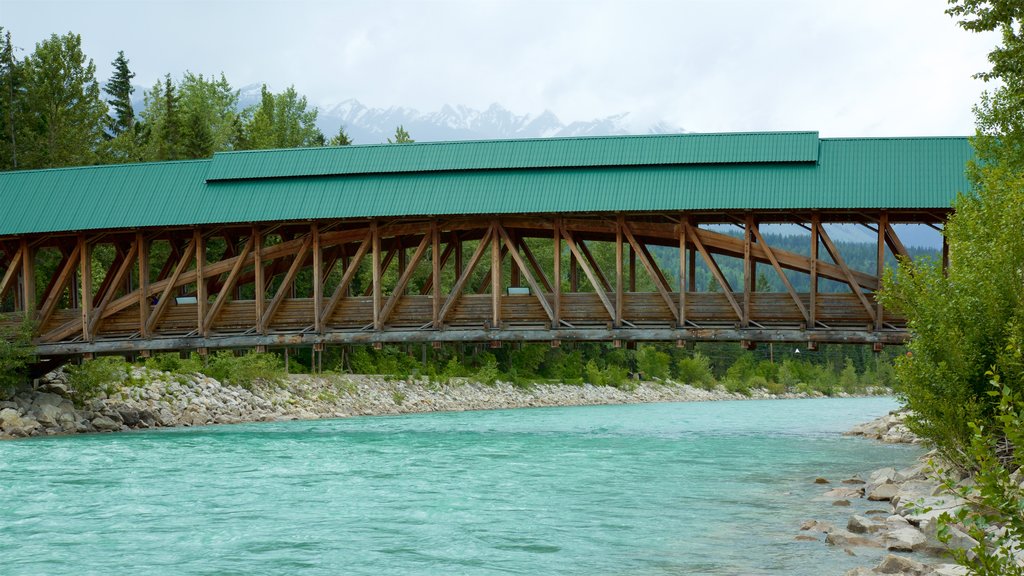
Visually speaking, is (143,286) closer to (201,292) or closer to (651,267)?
(201,292)

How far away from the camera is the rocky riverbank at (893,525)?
387 inches

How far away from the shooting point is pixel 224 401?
38031mm

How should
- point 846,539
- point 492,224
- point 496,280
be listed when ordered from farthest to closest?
1. point 492,224
2. point 496,280
3. point 846,539

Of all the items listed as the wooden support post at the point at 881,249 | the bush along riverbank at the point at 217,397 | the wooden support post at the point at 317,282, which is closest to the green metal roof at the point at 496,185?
the wooden support post at the point at 881,249

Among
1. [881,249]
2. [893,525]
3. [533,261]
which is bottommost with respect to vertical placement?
[893,525]

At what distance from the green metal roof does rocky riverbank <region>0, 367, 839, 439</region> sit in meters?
5.45

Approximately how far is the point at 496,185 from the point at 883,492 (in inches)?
564

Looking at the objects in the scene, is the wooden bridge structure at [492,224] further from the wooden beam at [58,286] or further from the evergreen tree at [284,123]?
the evergreen tree at [284,123]

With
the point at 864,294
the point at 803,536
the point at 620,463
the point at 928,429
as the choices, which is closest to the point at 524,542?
the point at 803,536

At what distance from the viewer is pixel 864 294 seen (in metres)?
25.7

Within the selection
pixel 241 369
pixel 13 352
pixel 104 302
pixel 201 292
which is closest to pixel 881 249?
pixel 201 292

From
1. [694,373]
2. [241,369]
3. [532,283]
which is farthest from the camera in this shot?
[694,373]

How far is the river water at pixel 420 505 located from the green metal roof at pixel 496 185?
5.90m

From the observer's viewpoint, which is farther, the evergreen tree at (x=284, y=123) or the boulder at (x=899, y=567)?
the evergreen tree at (x=284, y=123)
